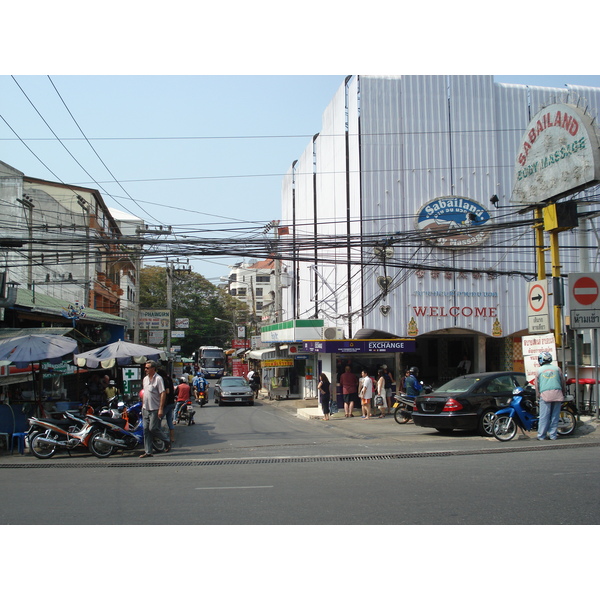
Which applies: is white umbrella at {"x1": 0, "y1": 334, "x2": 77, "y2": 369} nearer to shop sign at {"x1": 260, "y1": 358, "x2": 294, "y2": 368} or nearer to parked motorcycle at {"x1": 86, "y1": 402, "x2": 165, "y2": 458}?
parked motorcycle at {"x1": 86, "y1": 402, "x2": 165, "y2": 458}

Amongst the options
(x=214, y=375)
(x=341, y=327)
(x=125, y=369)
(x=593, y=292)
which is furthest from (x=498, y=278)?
(x=214, y=375)

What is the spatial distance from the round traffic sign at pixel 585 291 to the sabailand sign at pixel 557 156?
2.32 m

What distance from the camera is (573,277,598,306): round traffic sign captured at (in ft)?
49.3

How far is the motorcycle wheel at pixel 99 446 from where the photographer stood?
1345 centimetres

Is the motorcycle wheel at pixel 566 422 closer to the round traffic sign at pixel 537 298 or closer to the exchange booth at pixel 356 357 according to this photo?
the round traffic sign at pixel 537 298

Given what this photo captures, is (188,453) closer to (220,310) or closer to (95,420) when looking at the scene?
(95,420)

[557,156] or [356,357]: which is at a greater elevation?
[557,156]

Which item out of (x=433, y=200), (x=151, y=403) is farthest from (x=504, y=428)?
(x=433, y=200)

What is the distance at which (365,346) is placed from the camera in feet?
80.5

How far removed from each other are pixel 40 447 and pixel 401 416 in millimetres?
11250

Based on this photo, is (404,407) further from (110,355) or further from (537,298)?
(110,355)

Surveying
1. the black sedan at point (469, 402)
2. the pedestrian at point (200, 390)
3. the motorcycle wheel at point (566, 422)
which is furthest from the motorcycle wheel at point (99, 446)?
the pedestrian at point (200, 390)

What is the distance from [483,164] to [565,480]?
2033cm

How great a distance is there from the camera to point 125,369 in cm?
2120
